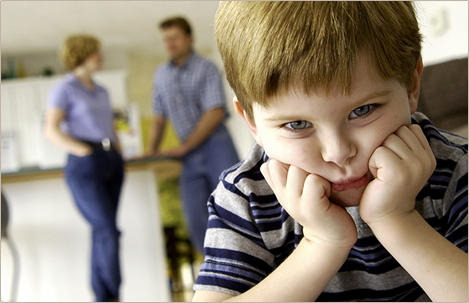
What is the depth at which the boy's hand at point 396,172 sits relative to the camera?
0.38m

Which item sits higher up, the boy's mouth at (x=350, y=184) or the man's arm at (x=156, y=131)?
the boy's mouth at (x=350, y=184)

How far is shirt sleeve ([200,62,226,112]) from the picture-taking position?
1888 millimetres

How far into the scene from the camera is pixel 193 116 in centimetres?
194

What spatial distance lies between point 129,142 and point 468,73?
5.00 m

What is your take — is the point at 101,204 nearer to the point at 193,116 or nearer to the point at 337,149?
the point at 193,116

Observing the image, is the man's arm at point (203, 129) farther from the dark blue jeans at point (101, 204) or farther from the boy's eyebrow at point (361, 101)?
the boy's eyebrow at point (361, 101)

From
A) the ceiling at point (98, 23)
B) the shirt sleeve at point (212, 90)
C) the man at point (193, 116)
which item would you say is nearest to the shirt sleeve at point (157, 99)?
the man at point (193, 116)

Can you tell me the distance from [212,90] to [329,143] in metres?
1.56

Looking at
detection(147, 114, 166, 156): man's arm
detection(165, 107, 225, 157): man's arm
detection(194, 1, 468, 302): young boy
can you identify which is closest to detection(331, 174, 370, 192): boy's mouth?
detection(194, 1, 468, 302): young boy

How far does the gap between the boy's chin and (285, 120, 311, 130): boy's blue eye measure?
0.07m

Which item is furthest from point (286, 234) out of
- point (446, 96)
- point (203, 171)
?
point (203, 171)

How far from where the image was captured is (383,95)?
1.23ft

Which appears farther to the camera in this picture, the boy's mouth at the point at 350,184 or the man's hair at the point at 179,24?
the man's hair at the point at 179,24

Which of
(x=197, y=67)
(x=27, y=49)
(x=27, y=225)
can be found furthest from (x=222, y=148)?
(x=27, y=49)
